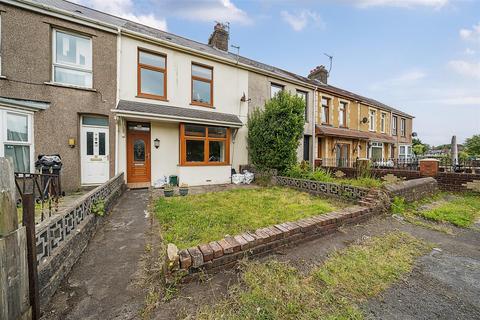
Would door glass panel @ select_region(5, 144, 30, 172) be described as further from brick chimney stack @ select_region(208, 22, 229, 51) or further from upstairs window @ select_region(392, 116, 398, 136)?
upstairs window @ select_region(392, 116, 398, 136)

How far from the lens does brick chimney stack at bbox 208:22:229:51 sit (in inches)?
487

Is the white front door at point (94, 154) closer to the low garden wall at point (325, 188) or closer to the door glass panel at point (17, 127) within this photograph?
the door glass panel at point (17, 127)

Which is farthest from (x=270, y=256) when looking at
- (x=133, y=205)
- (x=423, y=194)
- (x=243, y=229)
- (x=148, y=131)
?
(x=148, y=131)

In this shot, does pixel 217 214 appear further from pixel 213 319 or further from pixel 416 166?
pixel 416 166

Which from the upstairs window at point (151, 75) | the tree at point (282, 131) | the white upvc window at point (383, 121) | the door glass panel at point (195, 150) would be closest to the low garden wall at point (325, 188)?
the tree at point (282, 131)

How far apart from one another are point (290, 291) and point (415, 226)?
3.56 meters

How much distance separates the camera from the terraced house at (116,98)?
5.93m

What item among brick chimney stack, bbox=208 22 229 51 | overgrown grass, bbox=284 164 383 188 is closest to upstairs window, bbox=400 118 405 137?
overgrown grass, bbox=284 164 383 188

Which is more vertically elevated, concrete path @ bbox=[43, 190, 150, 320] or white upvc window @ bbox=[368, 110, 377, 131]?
white upvc window @ bbox=[368, 110, 377, 131]

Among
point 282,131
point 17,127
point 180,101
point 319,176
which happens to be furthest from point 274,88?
point 17,127

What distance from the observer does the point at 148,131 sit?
26.6 ft

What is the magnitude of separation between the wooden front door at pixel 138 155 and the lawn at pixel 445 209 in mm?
8345

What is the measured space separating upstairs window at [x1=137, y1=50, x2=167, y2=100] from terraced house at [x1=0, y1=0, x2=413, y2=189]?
0.04 meters

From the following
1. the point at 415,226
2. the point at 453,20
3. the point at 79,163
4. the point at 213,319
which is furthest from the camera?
the point at 453,20
